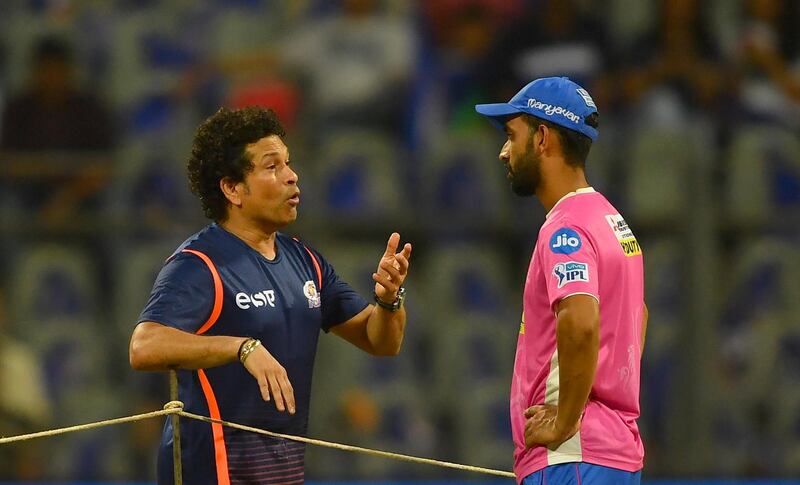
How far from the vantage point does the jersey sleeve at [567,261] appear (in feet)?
13.8

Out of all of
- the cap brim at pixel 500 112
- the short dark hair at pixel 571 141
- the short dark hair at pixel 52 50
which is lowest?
the short dark hair at pixel 571 141

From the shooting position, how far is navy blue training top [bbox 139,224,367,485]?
4.56 metres

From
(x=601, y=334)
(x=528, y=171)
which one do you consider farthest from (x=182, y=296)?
(x=601, y=334)

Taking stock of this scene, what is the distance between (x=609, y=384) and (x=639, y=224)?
5.78 metres

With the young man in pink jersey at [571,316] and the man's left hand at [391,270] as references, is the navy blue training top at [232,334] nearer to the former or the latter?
the man's left hand at [391,270]

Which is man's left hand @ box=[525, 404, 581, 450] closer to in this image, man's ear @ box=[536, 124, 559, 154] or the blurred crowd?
man's ear @ box=[536, 124, 559, 154]

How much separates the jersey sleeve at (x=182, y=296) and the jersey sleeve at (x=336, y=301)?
24.3 inches

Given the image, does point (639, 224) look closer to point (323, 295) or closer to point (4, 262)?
point (4, 262)

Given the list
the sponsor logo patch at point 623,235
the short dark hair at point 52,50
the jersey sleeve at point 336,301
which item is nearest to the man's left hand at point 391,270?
the jersey sleeve at point 336,301

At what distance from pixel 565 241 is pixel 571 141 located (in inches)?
15.6

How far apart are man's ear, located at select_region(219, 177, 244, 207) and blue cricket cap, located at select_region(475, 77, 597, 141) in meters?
0.92

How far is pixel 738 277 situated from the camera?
33.1ft

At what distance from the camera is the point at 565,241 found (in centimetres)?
430

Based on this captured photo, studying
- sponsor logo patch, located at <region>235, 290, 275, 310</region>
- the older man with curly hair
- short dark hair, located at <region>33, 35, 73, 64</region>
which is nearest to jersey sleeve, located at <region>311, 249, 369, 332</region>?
the older man with curly hair
